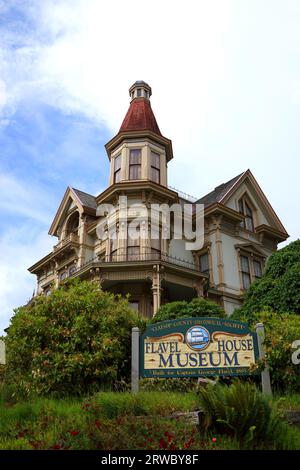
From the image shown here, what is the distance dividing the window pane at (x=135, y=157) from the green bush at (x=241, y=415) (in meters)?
19.6

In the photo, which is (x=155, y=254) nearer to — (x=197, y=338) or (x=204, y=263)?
(x=204, y=263)

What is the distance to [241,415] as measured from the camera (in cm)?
604

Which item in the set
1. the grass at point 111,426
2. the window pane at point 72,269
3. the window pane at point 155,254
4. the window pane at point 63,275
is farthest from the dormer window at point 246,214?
the grass at point 111,426

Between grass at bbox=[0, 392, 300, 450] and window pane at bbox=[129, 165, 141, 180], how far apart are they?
683 inches

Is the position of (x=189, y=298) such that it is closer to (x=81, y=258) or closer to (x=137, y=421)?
(x=81, y=258)

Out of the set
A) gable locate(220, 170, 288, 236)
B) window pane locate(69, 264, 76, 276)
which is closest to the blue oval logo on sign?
window pane locate(69, 264, 76, 276)

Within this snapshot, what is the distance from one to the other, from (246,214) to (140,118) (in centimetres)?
924

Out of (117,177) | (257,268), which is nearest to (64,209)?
(117,177)

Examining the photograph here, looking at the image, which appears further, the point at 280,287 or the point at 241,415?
the point at 280,287

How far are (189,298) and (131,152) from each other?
8.98 meters

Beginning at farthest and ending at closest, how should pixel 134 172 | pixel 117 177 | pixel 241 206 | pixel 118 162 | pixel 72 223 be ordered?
pixel 72 223 → pixel 241 206 → pixel 118 162 → pixel 117 177 → pixel 134 172

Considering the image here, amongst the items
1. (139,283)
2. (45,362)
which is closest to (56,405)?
(45,362)

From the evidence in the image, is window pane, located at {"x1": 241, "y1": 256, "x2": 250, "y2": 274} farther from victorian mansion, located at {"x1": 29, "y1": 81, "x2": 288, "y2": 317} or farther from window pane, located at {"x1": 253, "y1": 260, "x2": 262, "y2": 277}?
window pane, located at {"x1": 253, "y1": 260, "x2": 262, "y2": 277}

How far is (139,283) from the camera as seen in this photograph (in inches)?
861
